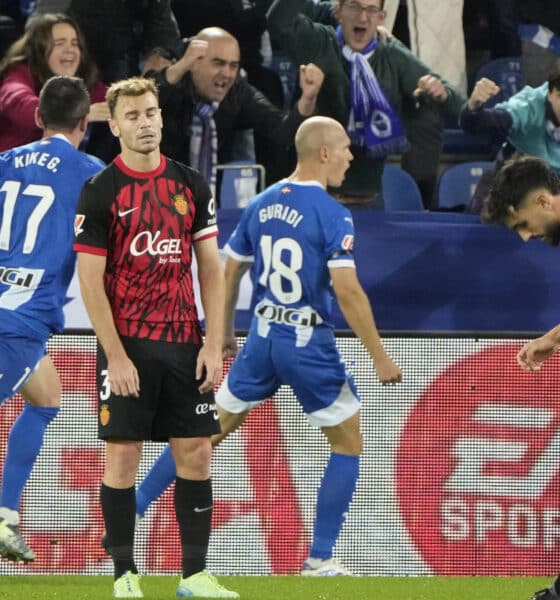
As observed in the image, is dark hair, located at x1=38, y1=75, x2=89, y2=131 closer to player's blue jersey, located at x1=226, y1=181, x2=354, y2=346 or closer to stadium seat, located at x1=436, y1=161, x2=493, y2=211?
player's blue jersey, located at x1=226, y1=181, x2=354, y2=346

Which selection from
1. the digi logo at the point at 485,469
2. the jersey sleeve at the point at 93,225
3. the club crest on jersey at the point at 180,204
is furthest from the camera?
the digi logo at the point at 485,469

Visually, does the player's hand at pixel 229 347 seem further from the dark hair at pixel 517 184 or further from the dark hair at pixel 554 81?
the dark hair at pixel 554 81

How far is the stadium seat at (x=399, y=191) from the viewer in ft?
29.2

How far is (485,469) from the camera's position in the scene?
748 centimetres

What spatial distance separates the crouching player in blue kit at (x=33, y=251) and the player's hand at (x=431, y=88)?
2.50 meters

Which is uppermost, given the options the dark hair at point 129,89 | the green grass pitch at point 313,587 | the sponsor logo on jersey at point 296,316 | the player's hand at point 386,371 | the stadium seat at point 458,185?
the dark hair at point 129,89

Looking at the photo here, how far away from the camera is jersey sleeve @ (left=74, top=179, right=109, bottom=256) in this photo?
5520 mm

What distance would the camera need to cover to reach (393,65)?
8.95 m

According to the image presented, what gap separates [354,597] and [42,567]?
2.04 m

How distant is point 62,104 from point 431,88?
266 centimetres

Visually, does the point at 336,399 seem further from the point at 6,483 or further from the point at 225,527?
the point at 6,483

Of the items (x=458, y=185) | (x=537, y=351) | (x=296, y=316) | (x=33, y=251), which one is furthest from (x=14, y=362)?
(x=458, y=185)

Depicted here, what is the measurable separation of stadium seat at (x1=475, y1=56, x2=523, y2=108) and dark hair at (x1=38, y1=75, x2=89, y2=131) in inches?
168

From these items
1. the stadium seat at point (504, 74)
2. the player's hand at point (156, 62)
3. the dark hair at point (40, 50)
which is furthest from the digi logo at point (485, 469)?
the stadium seat at point (504, 74)
